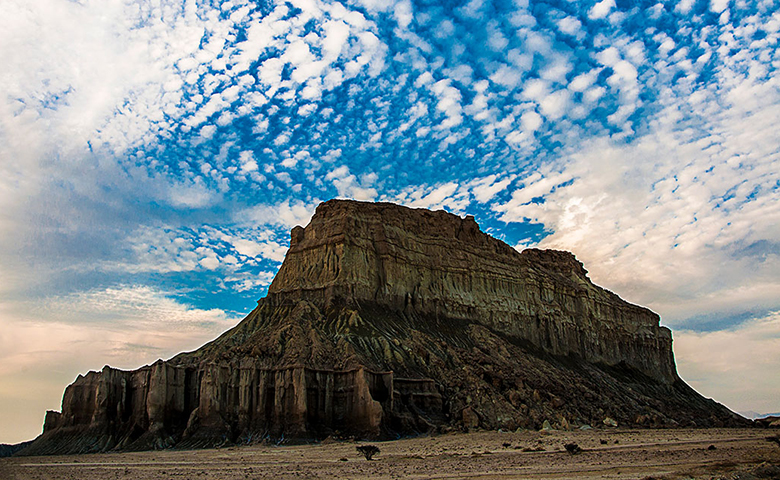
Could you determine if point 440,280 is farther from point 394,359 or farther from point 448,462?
point 448,462

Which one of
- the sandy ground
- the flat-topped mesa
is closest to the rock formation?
the flat-topped mesa

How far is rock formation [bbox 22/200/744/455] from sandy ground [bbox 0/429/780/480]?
212 inches

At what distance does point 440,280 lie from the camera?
8650 cm

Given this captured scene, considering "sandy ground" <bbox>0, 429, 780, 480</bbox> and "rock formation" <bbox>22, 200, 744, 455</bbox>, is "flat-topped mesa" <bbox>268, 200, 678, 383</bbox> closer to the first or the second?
"rock formation" <bbox>22, 200, 744, 455</bbox>

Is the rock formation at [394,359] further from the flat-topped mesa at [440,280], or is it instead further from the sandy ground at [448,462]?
the sandy ground at [448,462]

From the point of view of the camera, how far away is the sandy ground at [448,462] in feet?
83.7

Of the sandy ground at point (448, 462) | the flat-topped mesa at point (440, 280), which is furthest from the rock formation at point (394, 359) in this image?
the sandy ground at point (448, 462)

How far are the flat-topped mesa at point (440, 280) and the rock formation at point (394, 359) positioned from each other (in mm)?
228

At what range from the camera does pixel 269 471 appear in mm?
30047

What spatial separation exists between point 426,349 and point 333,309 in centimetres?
1304

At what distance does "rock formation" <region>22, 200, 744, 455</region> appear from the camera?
53.1 meters

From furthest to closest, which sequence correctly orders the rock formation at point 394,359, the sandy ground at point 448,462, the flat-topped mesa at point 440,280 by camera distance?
the flat-topped mesa at point 440,280
the rock formation at point 394,359
the sandy ground at point 448,462

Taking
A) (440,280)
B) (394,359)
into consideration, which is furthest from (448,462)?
(440,280)

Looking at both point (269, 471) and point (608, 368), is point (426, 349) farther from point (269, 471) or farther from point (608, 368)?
point (608, 368)
